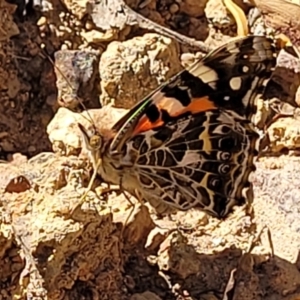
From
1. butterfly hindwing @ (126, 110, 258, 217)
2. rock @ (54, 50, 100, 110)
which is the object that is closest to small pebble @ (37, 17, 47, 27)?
rock @ (54, 50, 100, 110)

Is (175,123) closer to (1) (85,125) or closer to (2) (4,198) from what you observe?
(1) (85,125)

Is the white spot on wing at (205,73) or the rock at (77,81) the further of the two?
the rock at (77,81)

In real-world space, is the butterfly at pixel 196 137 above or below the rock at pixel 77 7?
below

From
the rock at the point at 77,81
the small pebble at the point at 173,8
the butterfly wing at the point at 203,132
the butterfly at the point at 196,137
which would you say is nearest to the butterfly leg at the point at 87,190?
the butterfly at the point at 196,137

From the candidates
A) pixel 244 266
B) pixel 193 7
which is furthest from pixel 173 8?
pixel 244 266

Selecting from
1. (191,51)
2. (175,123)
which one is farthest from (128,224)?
(191,51)

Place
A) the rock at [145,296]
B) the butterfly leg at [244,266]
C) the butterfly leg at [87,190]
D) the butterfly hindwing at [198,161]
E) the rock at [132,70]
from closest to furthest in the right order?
1. the butterfly leg at [87,190]
2. the rock at [145,296]
3. the butterfly leg at [244,266]
4. the butterfly hindwing at [198,161]
5. the rock at [132,70]

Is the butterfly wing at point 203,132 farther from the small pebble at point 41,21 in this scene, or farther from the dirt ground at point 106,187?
the small pebble at point 41,21

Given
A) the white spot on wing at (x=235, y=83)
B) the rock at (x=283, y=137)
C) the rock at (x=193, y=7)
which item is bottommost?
the rock at (x=283, y=137)
